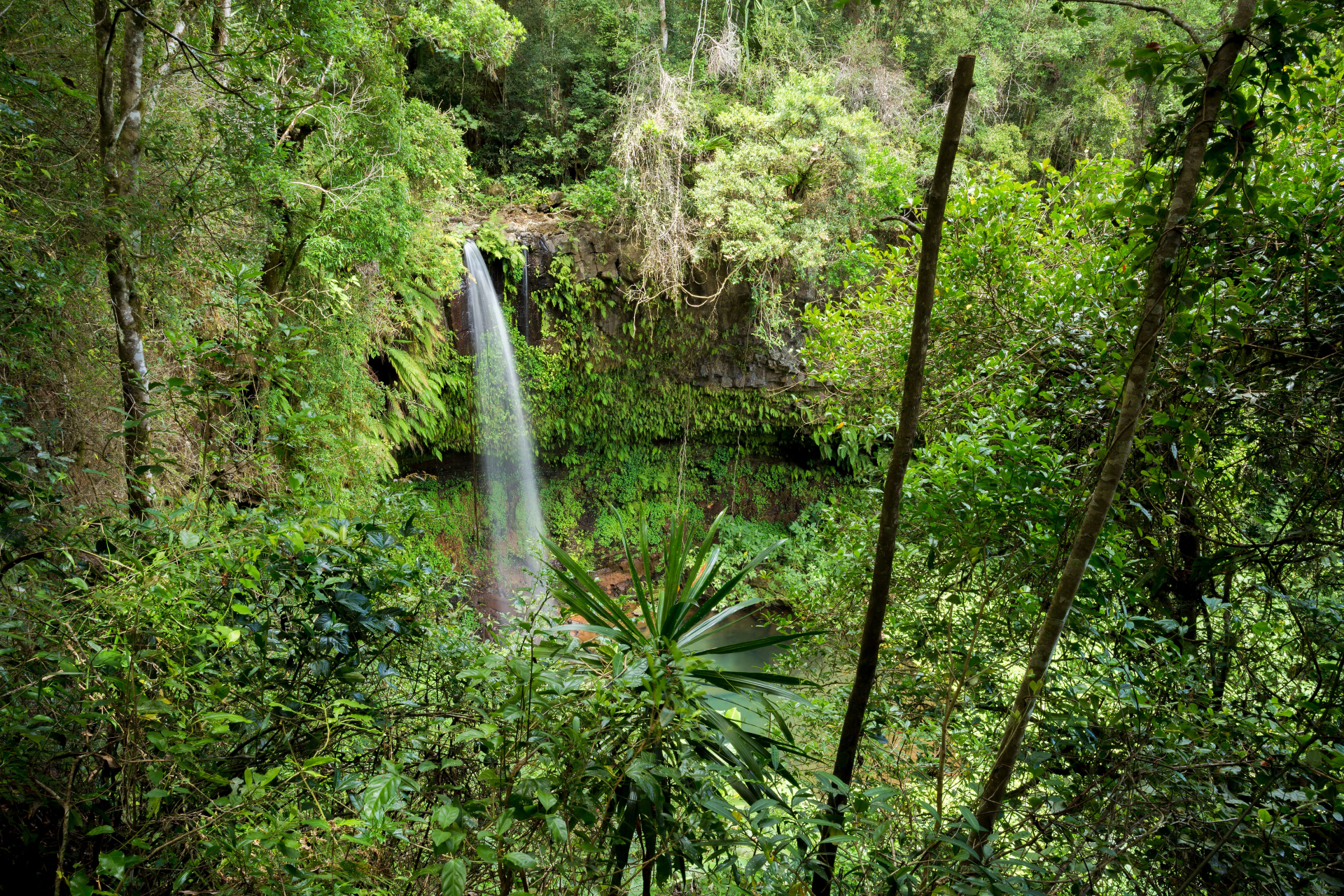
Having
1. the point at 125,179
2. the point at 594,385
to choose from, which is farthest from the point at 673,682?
the point at 594,385

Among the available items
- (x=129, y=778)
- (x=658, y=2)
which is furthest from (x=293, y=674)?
(x=658, y=2)

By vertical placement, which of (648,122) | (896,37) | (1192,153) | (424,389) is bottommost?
(424,389)

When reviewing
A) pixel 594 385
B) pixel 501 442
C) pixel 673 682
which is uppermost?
pixel 673 682

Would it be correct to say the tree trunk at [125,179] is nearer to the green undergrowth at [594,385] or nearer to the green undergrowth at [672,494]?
the green undergrowth at [594,385]

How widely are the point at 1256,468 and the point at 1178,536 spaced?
435mm

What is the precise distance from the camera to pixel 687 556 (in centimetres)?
217

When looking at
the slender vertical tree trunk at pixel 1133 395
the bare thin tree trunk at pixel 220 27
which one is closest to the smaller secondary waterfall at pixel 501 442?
the bare thin tree trunk at pixel 220 27

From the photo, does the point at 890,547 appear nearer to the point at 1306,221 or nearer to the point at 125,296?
the point at 1306,221

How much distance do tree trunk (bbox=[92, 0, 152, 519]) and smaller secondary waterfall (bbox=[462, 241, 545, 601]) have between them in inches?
182

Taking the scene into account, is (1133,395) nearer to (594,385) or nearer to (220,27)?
(220,27)

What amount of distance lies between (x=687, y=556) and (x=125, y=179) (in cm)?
322

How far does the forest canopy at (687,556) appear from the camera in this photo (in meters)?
1.34

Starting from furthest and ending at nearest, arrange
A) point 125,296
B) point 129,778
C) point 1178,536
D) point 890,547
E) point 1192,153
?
point 125,296 < point 1178,536 < point 890,547 < point 1192,153 < point 129,778

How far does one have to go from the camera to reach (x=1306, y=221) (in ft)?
7.14
